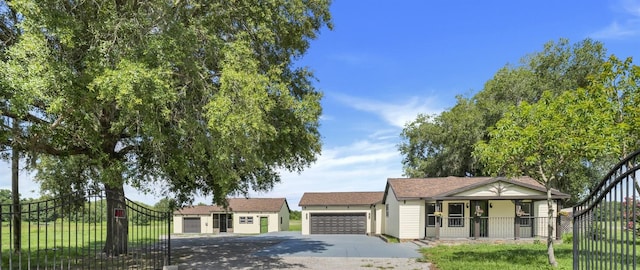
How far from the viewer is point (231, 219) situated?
139ft

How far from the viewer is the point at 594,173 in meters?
36.0

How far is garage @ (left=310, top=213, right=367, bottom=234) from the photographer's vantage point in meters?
35.2

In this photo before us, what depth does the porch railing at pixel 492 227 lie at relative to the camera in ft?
77.2

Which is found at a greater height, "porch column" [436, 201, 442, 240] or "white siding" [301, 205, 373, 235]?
"porch column" [436, 201, 442, 240]

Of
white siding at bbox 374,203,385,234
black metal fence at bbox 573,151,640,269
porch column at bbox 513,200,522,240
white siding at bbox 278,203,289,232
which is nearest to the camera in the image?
black metal fence at bbox 573,151,640,269

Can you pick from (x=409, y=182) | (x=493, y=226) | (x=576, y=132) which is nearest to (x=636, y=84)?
(x=576, y=132)

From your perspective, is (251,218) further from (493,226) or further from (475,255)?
(475,255)

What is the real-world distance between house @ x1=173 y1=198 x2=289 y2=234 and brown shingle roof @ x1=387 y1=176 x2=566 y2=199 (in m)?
17.2

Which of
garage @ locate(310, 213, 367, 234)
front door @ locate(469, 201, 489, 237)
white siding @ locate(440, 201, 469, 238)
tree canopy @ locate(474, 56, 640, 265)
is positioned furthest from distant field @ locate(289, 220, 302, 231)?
tree canopy @ locate(474, 56, 640, 265)

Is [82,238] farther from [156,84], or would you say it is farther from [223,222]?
[223,222]

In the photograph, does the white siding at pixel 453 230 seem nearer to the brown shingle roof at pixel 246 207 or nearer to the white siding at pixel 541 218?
the white siding at pixel 541 218

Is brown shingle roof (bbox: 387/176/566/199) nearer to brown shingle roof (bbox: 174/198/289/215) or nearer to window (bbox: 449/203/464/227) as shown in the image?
window (bbox: 449/203/464/227)

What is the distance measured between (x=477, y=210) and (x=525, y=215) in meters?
3.31

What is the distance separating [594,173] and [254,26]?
34.6 meters
